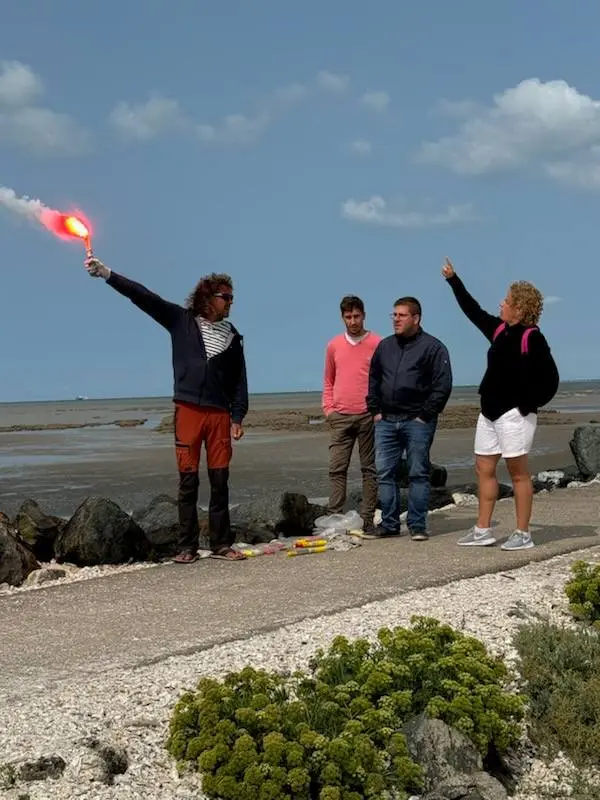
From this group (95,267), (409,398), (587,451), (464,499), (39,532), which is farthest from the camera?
(587,451)

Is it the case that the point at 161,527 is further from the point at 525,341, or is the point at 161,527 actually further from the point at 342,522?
the point at 525,341

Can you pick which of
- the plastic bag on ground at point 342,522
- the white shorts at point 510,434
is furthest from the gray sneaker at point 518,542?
the plastic bag on ground at point 342,522

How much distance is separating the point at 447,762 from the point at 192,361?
473cm

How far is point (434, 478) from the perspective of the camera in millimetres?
16047

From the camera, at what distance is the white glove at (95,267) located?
7754 millimetres

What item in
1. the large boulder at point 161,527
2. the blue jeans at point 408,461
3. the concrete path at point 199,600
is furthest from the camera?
the large boulder at point 161,527

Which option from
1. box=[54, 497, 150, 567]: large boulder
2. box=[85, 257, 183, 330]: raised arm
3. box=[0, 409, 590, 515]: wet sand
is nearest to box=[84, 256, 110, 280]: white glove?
box=[85, 257, 183, 330]: raised arm

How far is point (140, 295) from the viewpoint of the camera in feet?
26.7

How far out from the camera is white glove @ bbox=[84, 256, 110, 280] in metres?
7.75

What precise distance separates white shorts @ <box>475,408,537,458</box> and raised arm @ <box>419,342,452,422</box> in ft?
2.10

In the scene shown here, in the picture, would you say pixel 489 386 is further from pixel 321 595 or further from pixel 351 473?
pixel 351 473

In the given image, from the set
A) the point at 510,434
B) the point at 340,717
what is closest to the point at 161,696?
the point at 340,717

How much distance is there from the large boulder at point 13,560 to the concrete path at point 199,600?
82 cm

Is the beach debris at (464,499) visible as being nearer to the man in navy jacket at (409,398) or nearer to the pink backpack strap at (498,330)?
the man in navy jacket at (409,398)
